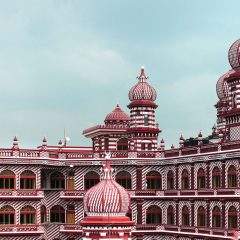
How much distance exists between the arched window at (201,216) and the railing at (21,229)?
49.2ft

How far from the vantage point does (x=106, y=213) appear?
4044 cm

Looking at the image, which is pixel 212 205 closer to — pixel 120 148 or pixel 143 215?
pixel 143 215

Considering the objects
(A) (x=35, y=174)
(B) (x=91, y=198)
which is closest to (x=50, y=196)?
(A) (x=35, y=174)

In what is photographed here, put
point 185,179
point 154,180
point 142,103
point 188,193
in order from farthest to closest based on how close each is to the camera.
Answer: point 142,103 < point 154,180 < point 185,179 < point 188,193

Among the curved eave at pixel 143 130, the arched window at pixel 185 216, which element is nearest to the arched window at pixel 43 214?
the curved eave at pixel 143 130

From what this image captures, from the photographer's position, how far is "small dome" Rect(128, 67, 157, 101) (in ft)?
229

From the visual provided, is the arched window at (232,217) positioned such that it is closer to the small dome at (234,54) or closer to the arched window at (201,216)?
the arched window at (201,216)

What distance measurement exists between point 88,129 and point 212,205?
24.5m

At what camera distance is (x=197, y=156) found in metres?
60.6

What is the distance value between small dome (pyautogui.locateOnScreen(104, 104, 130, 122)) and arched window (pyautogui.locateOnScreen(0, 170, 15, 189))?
51.5ft

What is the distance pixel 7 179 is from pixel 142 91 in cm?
1613

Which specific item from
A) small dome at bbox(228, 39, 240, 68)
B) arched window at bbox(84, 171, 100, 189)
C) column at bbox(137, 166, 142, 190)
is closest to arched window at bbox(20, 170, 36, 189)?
arched window at bbox(84, 171, 100, 189)

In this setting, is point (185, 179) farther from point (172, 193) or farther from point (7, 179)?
point (7, 179)

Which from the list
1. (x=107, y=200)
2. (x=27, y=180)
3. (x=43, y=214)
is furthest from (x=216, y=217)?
(x=107, y=200)
